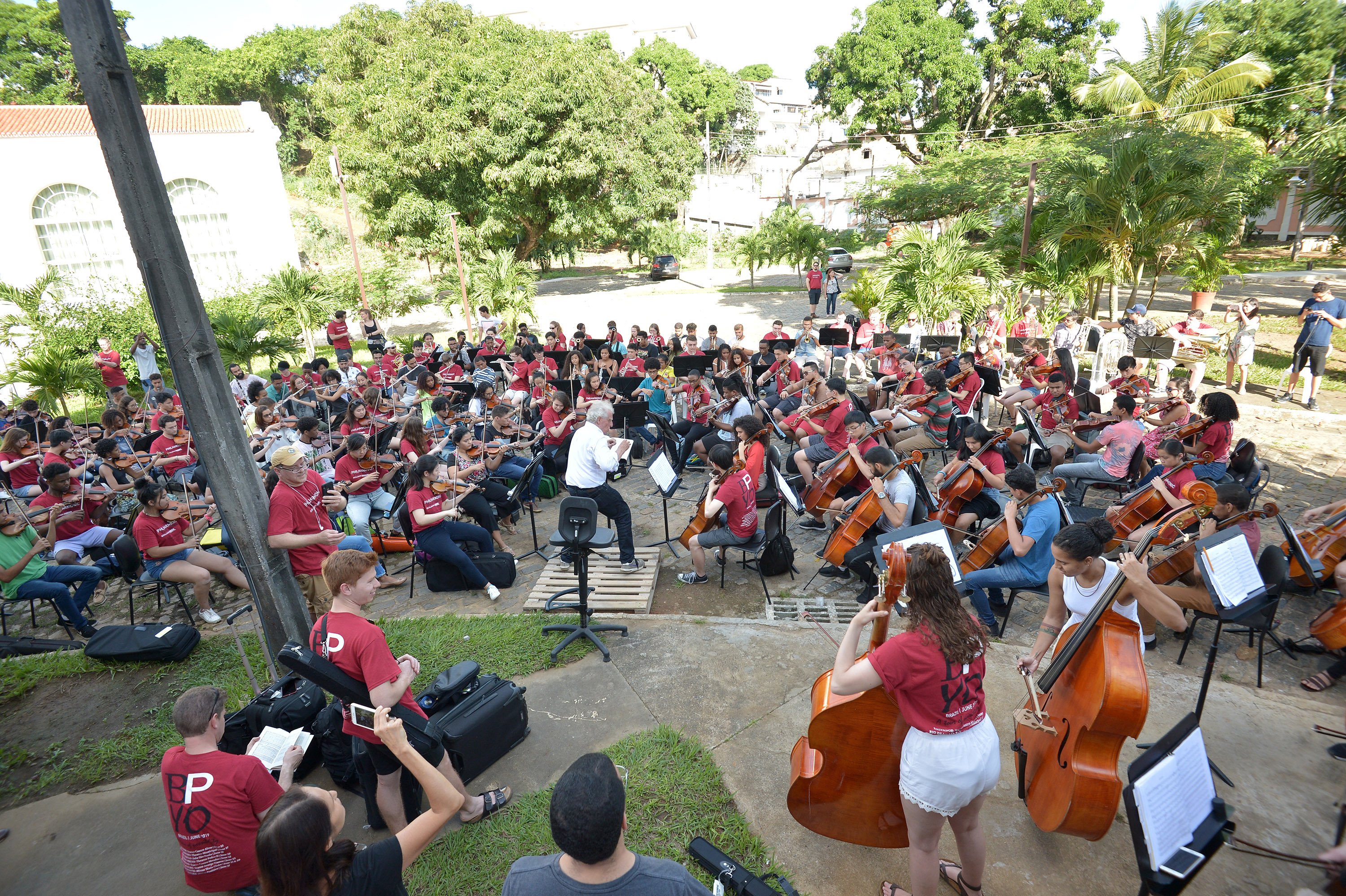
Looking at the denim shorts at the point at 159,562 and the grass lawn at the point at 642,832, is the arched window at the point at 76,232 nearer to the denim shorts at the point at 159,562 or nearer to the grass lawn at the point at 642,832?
the denim shorts at the point at 159,562

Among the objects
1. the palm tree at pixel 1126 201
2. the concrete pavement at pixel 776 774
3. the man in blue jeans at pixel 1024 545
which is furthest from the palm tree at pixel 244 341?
the palm tree at pixel 1126 201

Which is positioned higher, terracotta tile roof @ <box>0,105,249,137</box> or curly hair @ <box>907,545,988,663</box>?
terracotta tile roof @ <box>0,105,249,137</box>

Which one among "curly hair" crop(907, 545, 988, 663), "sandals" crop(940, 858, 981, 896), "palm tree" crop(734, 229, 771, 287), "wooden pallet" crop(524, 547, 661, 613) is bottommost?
"wooden pallet" crop(524, 547, 661, 613)

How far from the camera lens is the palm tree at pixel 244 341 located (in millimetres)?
14961

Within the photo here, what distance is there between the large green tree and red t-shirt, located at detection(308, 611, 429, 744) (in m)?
24.7

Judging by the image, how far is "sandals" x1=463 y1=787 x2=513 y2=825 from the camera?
3926 mm

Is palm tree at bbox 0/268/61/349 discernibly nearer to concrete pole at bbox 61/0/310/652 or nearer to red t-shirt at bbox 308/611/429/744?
concrete pole at bbox 61/0/310/652

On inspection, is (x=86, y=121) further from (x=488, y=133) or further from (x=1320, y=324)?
(x=1320, y=324)

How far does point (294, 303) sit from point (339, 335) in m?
4.28

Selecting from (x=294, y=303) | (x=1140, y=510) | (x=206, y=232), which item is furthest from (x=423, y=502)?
(x=206, y=232)

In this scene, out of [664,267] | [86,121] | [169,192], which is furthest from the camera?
[664,267]

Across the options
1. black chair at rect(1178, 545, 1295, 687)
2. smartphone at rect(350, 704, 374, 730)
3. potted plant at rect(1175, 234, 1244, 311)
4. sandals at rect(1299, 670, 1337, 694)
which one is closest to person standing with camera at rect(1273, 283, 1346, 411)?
potted plant at rect(1175, 234, 1244, 311)

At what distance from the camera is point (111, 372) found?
1404cm

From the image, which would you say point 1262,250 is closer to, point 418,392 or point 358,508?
point 418,392
